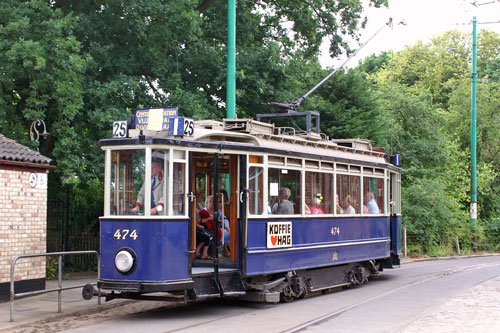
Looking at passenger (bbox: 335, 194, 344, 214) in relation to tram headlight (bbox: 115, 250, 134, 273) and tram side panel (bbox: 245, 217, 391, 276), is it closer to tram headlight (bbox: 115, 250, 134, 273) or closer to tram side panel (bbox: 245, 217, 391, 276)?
tram side panel (bbox: 245, 217, 391, 276)

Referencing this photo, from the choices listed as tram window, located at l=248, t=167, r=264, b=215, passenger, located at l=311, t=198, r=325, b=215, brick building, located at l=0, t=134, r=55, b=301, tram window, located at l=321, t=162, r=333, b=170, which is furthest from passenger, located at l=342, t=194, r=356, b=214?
brick building, located at l=0, t=134, r=55, b=301

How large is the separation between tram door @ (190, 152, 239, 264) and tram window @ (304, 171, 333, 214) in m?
1.89

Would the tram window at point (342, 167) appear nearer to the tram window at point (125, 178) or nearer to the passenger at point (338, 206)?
the passenger at point (338, 206)

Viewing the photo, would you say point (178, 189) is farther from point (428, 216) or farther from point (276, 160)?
point (428, 216)

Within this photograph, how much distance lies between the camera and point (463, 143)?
36.9 metres

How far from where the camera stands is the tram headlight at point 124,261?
977 cm

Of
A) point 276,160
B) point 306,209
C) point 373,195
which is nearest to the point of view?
point 276,160

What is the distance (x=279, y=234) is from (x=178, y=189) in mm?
2383

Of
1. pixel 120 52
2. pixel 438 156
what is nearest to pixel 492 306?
pixel 120 52

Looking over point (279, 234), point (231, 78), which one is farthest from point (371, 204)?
point (231, 78)

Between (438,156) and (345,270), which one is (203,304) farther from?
(438,156)

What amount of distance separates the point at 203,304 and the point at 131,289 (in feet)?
8.39

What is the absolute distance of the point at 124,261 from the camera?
983 centimetres

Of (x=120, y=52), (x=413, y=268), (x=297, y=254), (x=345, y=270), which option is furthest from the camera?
(x=413, y=268)
